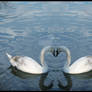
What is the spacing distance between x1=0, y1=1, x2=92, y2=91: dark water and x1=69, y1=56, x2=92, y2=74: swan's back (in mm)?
221

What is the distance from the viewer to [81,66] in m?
8.48

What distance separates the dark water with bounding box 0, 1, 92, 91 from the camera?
26.3ft

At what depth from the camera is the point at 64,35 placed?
11.9 meters

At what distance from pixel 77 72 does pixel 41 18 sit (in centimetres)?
696

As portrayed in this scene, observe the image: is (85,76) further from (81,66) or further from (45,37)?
(45,37)

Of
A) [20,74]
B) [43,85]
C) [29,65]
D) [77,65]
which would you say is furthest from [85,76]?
[20,74]

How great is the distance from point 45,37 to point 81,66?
382cm

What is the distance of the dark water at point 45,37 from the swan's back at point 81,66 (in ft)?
0.73

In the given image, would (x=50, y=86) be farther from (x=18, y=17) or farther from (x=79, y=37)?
(x=18, y=17)

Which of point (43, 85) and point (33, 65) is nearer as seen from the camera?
point (43, 85)

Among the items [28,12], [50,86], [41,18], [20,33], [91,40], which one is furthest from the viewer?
[28,12]

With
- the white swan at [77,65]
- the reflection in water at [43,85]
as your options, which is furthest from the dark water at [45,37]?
the white swan at [77,65]

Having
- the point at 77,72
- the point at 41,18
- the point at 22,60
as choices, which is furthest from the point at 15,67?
the point at 41,18

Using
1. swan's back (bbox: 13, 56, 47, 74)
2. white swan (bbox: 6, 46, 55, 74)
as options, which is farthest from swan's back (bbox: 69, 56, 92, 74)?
swan's back (bbox: 13, 56, 47, 74)
